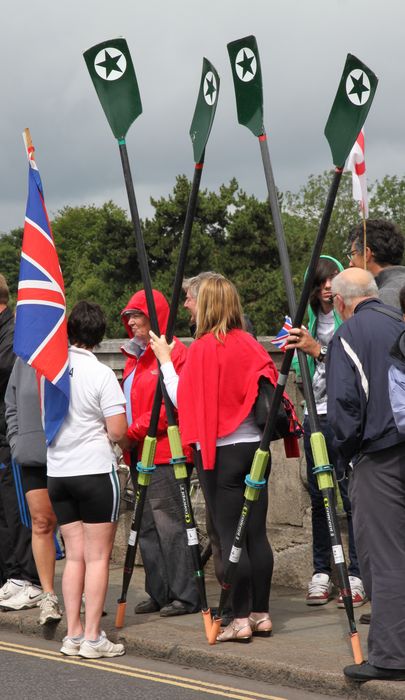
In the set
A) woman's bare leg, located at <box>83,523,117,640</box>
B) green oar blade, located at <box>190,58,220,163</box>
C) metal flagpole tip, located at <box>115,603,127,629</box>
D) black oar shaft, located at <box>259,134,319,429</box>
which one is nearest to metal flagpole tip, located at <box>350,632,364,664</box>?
black oar shaft, located at <box>259,134,319,429</box>

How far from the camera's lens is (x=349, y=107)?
247 inches

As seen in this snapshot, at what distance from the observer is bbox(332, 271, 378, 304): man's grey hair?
6.07 m

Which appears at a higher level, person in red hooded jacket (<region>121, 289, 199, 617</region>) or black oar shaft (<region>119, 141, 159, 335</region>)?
black oar shaft (<region>119, 141, 159, 335</region>)

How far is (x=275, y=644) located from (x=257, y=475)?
941 mm

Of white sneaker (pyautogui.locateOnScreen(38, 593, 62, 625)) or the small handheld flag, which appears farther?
white sneaker (pyautogui.locateOnScreen(38, 593, 62, 625))

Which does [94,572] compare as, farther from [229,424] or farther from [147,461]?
[229,424]

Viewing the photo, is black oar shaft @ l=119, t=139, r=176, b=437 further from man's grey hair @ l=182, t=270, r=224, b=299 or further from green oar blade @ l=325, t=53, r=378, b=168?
green oar blade @ l=325, t=53, r=378, b=168

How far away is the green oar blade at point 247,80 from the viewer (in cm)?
675

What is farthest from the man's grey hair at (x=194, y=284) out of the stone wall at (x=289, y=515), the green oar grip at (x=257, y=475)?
the stone wall at (x=289, y=515)

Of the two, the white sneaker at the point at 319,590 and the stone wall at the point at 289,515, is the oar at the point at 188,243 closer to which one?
the white sneaker at the point at 319,590

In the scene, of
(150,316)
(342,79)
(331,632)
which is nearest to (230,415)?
(150,316)

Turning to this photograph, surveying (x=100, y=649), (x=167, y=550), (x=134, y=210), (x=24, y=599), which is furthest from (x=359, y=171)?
(x=24, y=599)

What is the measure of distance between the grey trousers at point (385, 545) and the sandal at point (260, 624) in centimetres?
114

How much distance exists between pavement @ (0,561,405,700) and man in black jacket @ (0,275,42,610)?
0.35 metres
